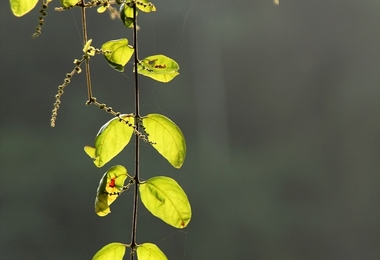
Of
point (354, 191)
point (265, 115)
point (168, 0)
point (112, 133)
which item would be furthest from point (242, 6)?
point (112, 133)

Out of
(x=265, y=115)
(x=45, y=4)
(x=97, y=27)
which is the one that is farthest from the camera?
(x=265, y=115)

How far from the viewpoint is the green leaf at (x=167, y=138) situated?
352 mm

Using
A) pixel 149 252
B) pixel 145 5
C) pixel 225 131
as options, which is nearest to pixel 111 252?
pixel 149 252

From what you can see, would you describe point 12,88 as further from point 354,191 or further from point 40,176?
point 354,191

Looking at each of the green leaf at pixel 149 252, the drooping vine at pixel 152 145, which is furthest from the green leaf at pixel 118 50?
the green leaf at pixel 149 252

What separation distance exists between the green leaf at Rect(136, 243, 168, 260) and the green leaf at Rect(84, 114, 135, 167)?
2.1 inches

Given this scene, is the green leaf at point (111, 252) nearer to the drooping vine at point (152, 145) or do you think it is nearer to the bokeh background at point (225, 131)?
the drooping vine at point (152, 145)

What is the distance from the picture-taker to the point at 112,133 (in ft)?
1.16

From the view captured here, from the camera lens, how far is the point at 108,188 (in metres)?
0.36

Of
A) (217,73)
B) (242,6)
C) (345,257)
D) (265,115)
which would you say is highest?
(242,6)

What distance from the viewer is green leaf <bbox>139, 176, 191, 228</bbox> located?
1.15 ft

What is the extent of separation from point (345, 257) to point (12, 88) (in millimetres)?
1733

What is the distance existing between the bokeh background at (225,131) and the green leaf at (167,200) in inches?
84.2

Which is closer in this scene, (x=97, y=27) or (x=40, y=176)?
(x=97, y=27)
